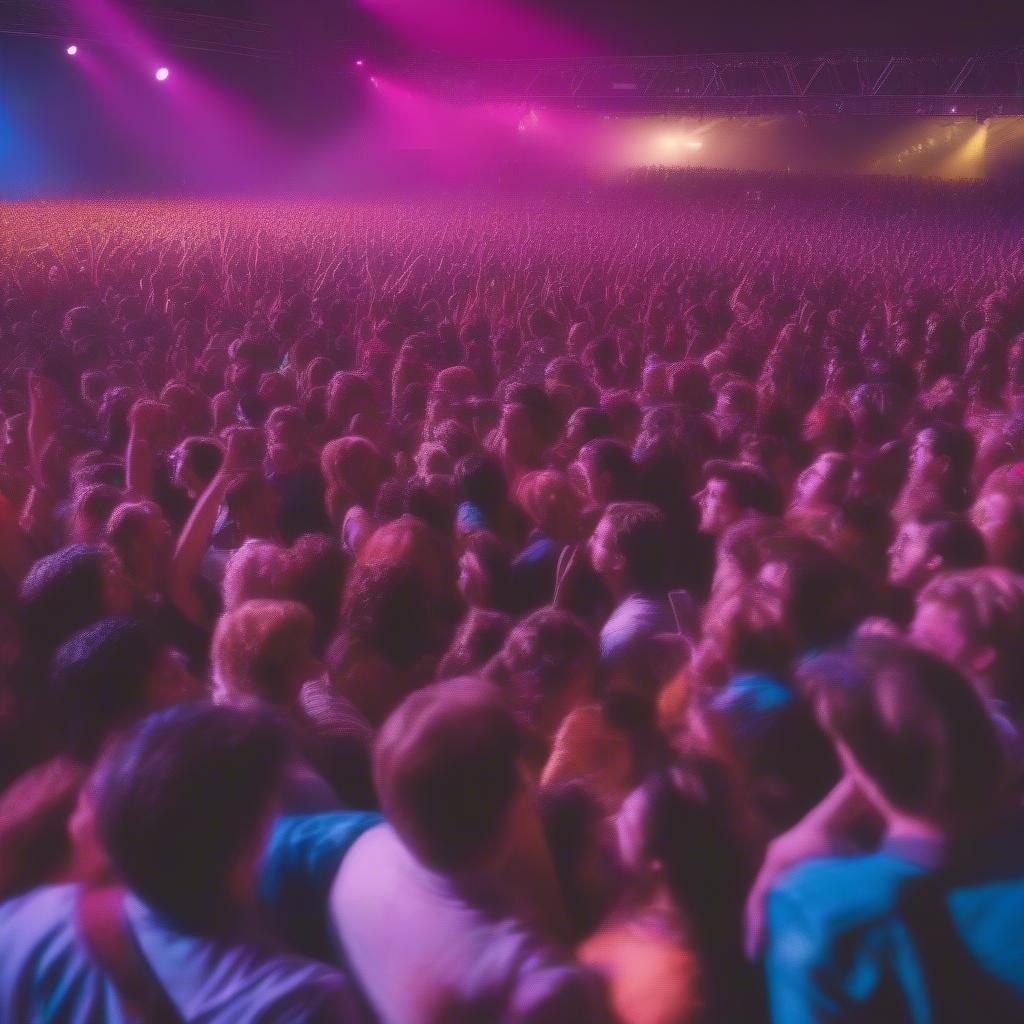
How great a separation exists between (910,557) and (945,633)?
0.61 metres

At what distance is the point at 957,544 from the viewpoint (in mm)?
2363

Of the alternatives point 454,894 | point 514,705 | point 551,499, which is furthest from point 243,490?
point 454,894

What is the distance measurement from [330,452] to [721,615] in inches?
76.5

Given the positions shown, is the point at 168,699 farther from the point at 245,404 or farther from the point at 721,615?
the point at 245,404

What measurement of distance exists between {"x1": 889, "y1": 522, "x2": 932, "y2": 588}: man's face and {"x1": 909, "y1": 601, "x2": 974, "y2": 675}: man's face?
51 centimetres

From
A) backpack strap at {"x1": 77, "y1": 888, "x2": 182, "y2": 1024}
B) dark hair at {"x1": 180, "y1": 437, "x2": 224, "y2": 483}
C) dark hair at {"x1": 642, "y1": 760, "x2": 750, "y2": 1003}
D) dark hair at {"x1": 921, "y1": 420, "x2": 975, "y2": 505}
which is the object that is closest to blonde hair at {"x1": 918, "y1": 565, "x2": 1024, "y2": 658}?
dark hair at {"x1": 642, "y1": 760, "x2": 750, "y2": 1003}

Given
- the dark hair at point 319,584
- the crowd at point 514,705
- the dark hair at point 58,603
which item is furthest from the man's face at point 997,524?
the dark hair at point 58,603

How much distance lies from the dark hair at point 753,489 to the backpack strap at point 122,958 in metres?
2.31

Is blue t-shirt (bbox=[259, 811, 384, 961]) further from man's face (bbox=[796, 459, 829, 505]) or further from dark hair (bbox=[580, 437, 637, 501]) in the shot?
man's face (bbox=[796, 459, 829, 505])

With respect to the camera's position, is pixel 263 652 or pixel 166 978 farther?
pixel 263 652

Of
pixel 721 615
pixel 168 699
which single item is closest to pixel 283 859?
pixel 168 699

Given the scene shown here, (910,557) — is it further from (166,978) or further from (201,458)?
(201,458)

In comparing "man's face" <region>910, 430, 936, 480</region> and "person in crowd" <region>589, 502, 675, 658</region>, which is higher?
"man's face" <region>910, 430, 936, 480</region>

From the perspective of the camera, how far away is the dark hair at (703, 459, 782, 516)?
2.94 meters
